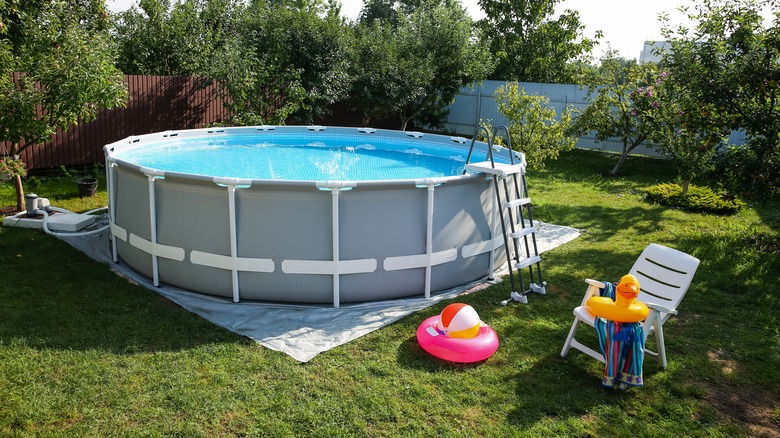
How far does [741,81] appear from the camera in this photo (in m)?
7.30

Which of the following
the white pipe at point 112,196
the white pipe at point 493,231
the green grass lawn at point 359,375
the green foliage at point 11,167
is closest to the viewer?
the green grass lawn at point 359,375

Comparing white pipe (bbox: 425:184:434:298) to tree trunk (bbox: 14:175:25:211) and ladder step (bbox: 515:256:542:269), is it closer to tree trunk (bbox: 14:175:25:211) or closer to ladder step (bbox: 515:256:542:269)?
ladder step (bbox: 515:256:542:269)

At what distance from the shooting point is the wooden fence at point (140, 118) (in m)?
11.0

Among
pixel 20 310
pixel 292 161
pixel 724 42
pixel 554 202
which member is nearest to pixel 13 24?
pixel 292 161

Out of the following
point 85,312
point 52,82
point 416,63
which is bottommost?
point 85,312

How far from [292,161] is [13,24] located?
588cm

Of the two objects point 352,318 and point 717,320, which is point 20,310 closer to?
point 352,318

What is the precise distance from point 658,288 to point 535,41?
68.2 ft

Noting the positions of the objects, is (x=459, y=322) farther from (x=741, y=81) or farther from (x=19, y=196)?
(x=19, y=196)

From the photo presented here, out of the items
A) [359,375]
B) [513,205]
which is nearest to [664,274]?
[513,205]

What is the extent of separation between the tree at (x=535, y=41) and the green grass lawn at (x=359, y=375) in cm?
1892

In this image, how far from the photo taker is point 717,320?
5.86 metres

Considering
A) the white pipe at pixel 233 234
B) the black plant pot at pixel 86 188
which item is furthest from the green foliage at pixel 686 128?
the black plant pot at pixel 86 188

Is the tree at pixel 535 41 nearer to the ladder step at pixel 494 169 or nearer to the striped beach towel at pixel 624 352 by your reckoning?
the ladder step at pixel 494 169
